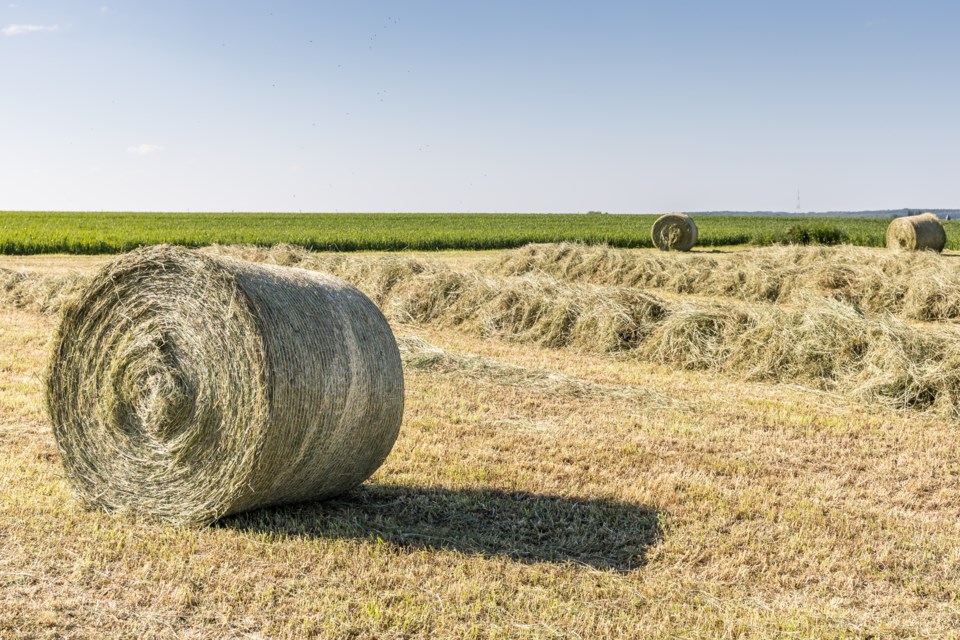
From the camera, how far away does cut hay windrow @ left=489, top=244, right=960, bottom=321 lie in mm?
15055

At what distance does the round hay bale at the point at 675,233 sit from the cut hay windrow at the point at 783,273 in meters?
6.54

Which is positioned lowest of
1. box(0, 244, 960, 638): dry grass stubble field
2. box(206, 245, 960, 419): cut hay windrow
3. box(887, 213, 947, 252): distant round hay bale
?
A: box(0, 244, 960, 638): dry grass stubble field

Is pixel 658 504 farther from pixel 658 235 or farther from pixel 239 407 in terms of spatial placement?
pixel 658 235

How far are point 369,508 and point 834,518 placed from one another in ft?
10.1

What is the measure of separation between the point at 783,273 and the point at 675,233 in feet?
35.5

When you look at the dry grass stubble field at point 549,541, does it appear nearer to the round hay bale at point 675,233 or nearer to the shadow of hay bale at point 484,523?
the shadow of hay bale at point 484,523

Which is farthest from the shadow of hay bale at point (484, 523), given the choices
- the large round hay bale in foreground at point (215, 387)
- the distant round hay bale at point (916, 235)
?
the distant round hay bale at point (916, 235)

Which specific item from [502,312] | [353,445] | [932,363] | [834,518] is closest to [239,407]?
[353,445]

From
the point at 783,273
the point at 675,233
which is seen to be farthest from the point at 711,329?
the point at 675,233

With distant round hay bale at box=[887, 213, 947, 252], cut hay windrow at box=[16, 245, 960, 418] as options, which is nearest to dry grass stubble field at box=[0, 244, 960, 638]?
cut hay windrow at box=[16, 245, 960, 418]

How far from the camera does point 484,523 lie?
550 centimetres

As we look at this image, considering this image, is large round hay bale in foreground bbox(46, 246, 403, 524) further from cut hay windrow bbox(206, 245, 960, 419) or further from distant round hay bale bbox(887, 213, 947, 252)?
distant round hay bale bbox(887, 213, 947, 252)

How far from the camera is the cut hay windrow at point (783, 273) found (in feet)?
49.4

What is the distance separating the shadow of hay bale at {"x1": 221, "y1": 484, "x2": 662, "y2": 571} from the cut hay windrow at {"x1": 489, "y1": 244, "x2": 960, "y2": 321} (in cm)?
818
